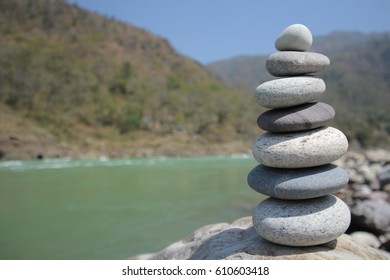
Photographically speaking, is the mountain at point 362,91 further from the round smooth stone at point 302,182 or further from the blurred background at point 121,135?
the round smooth stone at point 302,182

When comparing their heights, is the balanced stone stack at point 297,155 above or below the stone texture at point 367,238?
above

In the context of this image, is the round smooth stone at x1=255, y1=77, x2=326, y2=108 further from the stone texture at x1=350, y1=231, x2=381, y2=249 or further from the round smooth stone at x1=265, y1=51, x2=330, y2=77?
the stone texture at x1=350, y1=231, x2=381, y2=249

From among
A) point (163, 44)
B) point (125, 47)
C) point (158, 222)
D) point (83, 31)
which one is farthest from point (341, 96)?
point (158, 222)

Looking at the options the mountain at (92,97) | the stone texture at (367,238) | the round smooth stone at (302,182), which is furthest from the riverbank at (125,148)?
the round smooth stone at (302,182)

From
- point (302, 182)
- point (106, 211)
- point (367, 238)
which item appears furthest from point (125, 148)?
point (302, 182)

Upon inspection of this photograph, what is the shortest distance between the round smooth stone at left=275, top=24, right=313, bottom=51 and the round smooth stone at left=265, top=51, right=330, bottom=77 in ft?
0.37

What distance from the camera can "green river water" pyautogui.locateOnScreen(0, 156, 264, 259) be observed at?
23.2 feet

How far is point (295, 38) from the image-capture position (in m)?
3.67

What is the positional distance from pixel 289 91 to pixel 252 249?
1.63 meters

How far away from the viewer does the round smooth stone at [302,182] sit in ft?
11.0

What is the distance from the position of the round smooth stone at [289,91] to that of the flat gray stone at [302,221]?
1011mm

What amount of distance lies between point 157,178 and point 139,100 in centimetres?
2762

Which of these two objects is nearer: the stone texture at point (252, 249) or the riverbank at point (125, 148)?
the stone texture at point (252, 249)

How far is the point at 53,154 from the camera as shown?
27125 mm
